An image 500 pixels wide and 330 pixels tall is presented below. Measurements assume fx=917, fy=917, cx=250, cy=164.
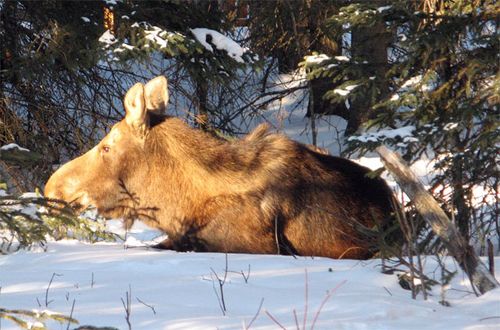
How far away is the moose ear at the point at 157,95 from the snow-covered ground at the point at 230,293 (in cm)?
210

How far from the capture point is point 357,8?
760 cm

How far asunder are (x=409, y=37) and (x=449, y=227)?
2.72 metres

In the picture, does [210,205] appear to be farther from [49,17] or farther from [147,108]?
[49,17]

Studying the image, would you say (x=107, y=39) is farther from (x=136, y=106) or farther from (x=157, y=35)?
(x=136, y=106)

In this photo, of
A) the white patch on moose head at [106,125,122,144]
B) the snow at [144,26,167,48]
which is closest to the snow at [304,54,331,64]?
the white patch on moose head at [106,125,122,144]

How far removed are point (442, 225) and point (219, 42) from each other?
241 inches

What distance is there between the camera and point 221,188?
7.21m

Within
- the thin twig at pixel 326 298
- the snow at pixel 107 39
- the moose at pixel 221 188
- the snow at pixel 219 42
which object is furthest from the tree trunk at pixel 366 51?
the thin twig at pixel 326 298

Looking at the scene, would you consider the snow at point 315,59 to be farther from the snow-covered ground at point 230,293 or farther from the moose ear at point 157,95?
the snow-covered ground at point 230,293

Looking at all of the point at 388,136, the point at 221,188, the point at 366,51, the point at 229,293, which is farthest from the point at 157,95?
the point at 366,51

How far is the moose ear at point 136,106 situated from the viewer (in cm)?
733

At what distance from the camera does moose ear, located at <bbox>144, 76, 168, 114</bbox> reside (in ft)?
25.4

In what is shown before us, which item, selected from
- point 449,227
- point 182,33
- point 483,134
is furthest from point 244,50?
point 449,227

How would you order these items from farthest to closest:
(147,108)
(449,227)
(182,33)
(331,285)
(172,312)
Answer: (182,33) < (147,108) < (449,227) < (331,285) < (172,312)
